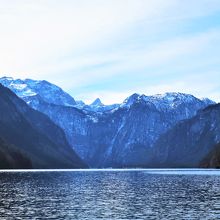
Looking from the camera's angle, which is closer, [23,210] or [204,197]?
[23,210]

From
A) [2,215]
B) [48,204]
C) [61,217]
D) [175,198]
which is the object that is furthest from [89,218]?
[175,198]

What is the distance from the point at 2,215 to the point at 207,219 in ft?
99.2

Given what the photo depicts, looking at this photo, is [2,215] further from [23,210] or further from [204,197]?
[204,197]

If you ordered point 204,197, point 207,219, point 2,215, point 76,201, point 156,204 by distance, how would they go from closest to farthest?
1. point 207,219
2. point 2,215
3. point 156,204
4. point 76,201
5. point 204,197

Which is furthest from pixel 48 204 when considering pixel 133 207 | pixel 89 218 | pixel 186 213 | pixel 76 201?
pixel 186 213

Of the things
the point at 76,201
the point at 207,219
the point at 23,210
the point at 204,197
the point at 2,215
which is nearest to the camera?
the point at 207,219

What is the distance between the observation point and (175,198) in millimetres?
101750

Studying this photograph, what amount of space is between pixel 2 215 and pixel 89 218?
45.1 feet

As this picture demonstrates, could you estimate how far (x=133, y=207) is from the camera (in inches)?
3356

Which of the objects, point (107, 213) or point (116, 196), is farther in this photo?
point (116, 196)

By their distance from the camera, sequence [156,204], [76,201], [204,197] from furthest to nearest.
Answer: [204,197] < [76,201] < [156,204]

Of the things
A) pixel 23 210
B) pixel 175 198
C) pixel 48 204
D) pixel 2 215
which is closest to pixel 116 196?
pixel 175 198

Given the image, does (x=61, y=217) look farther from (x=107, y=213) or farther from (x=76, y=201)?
(x=76, y=201)

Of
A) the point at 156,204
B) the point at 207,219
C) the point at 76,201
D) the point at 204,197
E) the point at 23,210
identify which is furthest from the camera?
the point at 204,197
